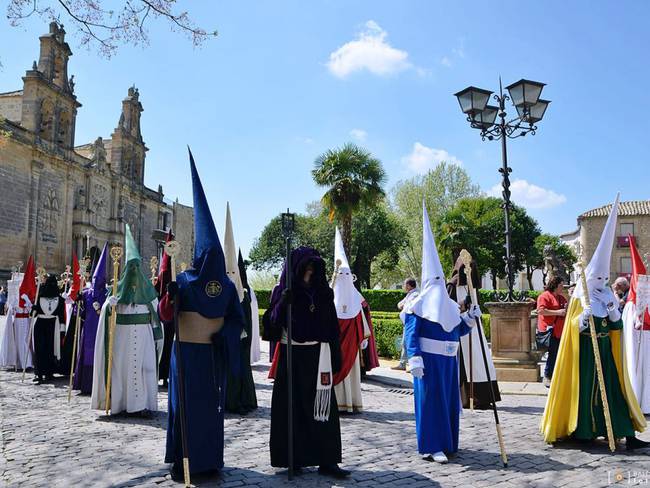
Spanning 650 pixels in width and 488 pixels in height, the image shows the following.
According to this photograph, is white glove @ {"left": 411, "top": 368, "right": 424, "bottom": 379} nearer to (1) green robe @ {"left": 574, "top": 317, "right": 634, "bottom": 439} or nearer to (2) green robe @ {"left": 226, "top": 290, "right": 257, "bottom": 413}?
(1) green robe @ {"left": 574, "top": 317, "right": 634, "bottom": 439}

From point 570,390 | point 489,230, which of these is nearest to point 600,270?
point 570,390

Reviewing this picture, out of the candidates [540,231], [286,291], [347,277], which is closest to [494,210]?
[540,231]

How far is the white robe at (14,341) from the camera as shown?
38.5ft

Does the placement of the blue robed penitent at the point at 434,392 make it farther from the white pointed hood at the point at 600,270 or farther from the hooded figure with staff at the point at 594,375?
the white pointed hood at the point at 600,270

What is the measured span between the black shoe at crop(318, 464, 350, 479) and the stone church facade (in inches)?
Answer: 1051

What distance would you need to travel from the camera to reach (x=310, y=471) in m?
4.78

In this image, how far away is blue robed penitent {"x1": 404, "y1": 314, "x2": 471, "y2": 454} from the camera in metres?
5.10

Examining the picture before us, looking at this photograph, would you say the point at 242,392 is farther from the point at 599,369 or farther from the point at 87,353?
the point at 599,369

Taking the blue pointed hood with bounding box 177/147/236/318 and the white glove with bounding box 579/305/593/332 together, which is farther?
the white glove with bounding box 579/305/593/332

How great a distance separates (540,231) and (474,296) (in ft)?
153

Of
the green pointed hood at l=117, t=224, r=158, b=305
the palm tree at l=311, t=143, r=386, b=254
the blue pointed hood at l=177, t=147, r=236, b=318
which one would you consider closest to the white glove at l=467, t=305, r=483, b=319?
the blue pointed hood at l=177, t=147, r=236, b=318

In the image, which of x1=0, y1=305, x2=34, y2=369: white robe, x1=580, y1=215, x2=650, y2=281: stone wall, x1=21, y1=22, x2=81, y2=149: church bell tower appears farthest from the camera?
x1=580, y1=215, x2=650, y2=281: stone wall

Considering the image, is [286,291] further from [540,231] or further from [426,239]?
[540,231]

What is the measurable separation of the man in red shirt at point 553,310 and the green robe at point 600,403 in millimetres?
2648
